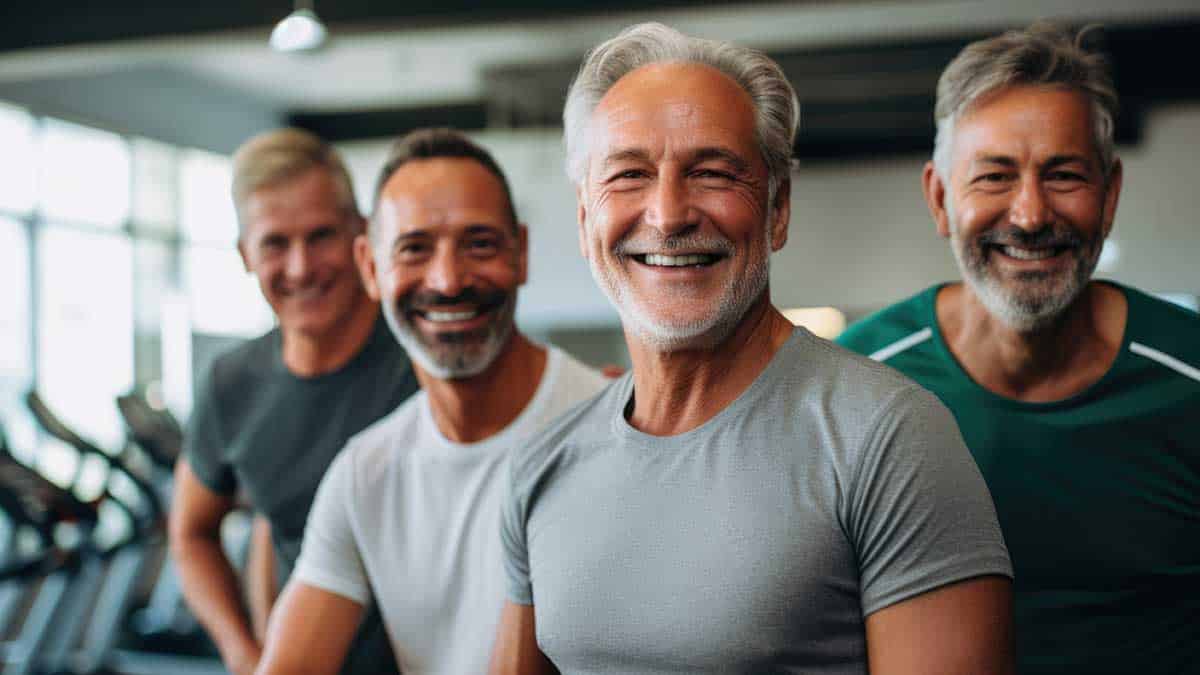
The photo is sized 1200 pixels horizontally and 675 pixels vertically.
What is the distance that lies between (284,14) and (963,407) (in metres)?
4.63

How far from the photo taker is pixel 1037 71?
1.52 m

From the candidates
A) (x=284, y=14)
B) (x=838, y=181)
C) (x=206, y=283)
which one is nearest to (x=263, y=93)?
(x=206, y=283)

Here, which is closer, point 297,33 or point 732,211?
point 732,211

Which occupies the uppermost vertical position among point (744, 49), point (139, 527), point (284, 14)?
point (284, 14)

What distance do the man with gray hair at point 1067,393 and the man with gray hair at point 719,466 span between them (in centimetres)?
43

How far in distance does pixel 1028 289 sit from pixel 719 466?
0.67m

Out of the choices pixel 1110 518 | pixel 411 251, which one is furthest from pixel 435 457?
pixel 1110 518

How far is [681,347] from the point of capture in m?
1.23

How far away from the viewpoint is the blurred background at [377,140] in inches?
249

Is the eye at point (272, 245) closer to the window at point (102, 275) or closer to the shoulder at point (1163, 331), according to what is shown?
the shoulder at point (1163, 331)

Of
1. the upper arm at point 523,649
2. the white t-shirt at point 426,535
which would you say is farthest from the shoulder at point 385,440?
the upper arm at point 523,649

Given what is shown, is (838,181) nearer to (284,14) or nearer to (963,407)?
(284,14)

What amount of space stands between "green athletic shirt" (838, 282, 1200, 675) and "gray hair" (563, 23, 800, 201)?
591 mm

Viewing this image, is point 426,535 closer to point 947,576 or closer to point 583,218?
point 583,218
